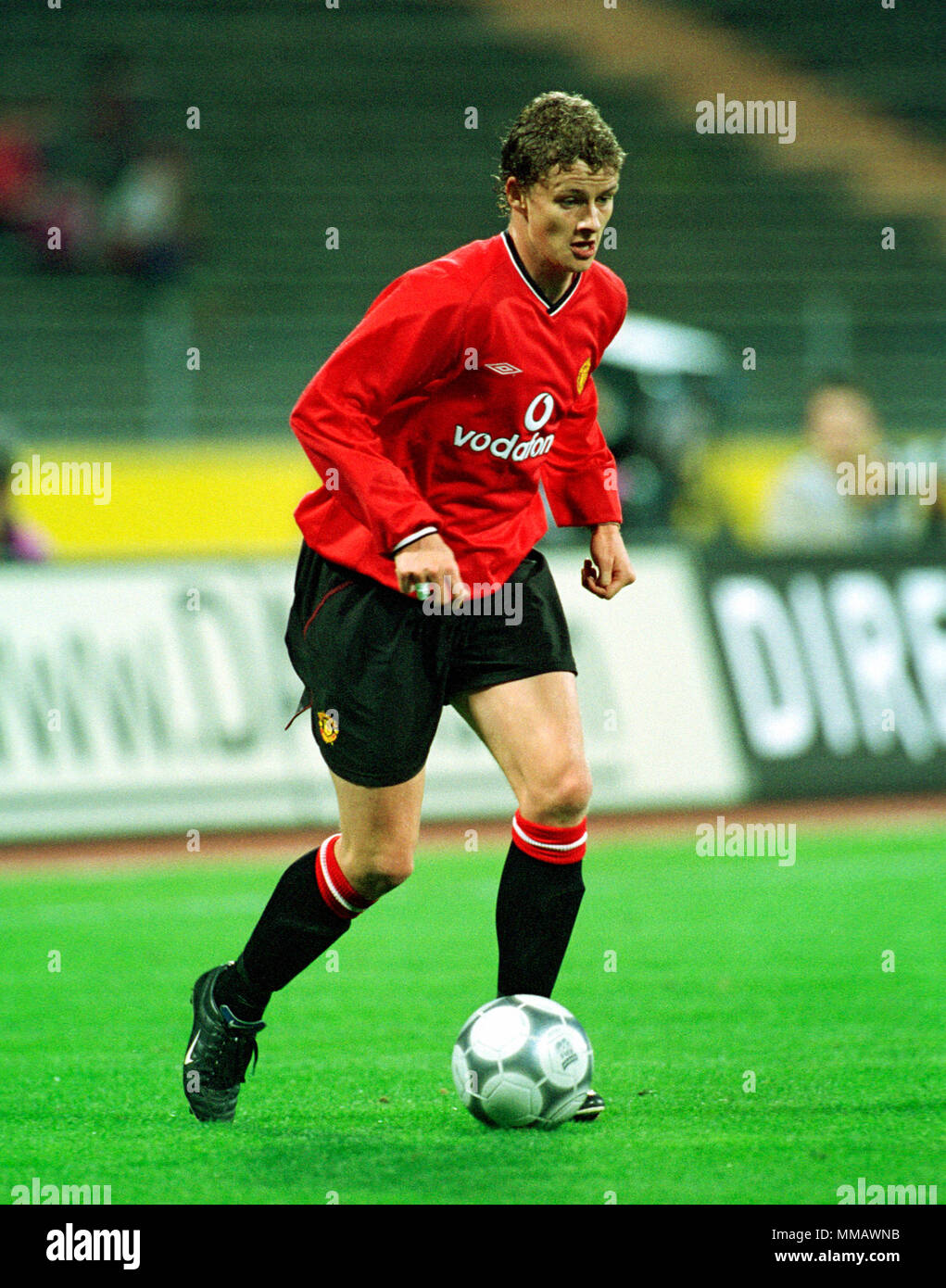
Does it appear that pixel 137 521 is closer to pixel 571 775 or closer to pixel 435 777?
pixel 435 777

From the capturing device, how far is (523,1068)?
3998mm

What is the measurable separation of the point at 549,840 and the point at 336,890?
0.50 m

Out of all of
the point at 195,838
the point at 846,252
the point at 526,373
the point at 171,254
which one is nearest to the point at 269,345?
the point at 171,254

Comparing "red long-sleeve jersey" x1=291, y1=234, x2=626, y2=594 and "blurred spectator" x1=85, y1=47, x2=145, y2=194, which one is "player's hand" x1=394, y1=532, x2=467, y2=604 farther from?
"blurred spectator" x1=85, y1=47, x2=145, y2=194

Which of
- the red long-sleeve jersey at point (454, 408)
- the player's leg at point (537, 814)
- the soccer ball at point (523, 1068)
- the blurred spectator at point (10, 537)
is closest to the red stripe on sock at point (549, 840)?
the player's leg at point (537, 814)

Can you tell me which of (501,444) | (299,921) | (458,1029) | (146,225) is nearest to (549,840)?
(299,921)

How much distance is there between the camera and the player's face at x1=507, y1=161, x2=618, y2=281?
3881 millimetres

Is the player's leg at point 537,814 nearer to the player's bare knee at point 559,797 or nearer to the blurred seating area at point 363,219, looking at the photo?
the player's bare knee at point 559,797

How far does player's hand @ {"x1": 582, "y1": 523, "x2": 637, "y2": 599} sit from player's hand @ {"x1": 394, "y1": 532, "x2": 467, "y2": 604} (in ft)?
2.52

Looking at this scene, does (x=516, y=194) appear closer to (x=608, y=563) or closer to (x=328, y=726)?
(x=608, y=563)

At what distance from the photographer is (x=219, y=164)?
53.2 ft

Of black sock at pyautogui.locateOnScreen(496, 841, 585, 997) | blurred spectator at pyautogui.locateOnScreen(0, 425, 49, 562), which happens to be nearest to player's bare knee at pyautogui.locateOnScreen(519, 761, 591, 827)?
black sock at pyautogui.locateOnScreen(496, 841, 585, 997)

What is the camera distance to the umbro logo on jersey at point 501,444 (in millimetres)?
4121
